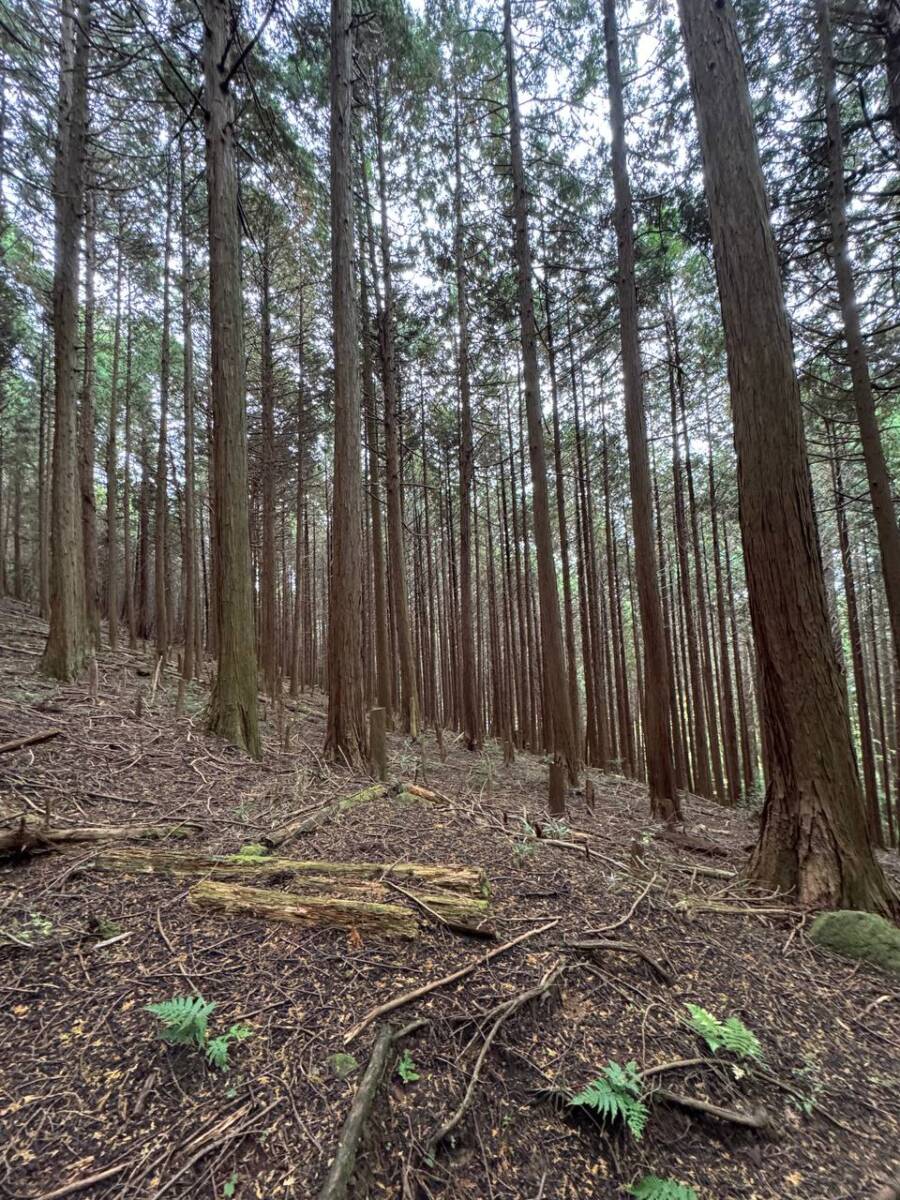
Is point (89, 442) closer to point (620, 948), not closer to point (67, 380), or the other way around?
point (67, 380)

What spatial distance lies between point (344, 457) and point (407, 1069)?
19.7 feet

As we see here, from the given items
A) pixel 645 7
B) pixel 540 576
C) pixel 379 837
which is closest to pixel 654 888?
pixel 379 837

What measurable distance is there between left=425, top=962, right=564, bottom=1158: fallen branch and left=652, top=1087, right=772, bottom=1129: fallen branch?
480 millimetres

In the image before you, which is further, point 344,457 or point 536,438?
point 536,438

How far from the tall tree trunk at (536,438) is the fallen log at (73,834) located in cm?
599

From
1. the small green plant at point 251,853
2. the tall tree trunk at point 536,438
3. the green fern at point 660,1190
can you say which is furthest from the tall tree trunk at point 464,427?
the green fern at point 660,1190

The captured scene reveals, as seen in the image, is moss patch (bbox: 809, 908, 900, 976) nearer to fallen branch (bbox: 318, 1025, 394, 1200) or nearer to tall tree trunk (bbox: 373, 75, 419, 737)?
fallen branch (bbox: 318, 1025, 394, 1200)

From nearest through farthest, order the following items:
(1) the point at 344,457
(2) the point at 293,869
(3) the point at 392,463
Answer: (2) the point at 293,869, (1) the point at 344,457, (3) the point at 392,463

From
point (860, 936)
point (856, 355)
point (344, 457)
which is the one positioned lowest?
point (860, 936)

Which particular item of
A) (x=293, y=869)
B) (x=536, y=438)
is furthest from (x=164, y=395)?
(x=293, y=869)

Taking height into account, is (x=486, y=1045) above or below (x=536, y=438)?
below

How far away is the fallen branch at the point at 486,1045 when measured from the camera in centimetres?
151

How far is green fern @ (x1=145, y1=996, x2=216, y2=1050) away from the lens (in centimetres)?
168

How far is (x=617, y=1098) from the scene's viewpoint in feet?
5.33
